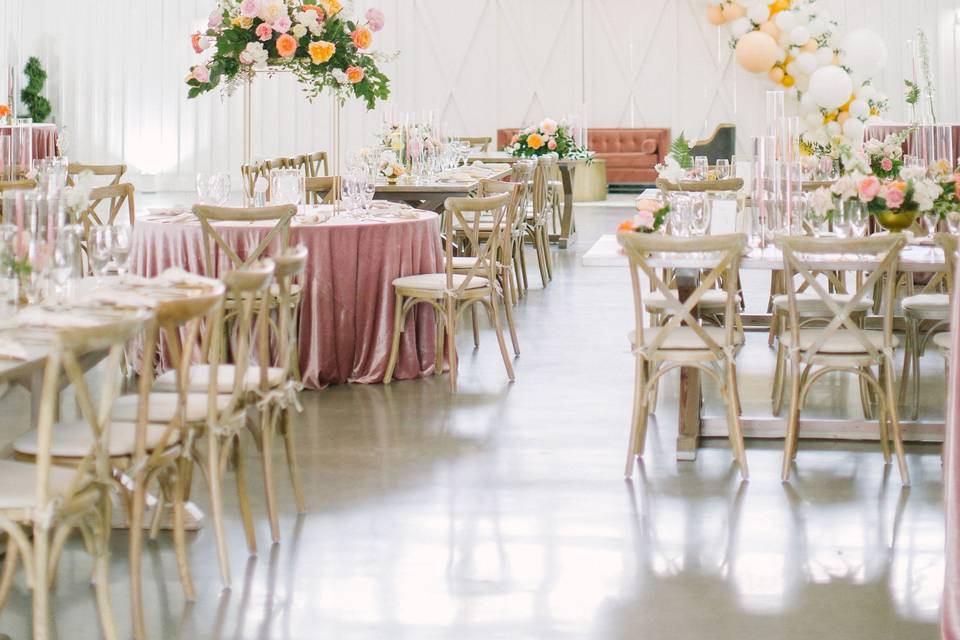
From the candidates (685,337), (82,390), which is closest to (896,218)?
(685,337)

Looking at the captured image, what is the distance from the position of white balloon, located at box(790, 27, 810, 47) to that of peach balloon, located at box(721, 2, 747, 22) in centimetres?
81

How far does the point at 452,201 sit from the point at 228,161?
12.5 metres

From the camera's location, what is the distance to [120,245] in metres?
4.09

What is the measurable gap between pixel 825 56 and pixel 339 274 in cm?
1071

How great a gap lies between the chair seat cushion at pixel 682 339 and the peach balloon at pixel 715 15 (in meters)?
12.1

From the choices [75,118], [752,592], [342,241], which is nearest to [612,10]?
[75,118]

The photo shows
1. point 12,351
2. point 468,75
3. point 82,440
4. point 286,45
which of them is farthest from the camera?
point 468,75

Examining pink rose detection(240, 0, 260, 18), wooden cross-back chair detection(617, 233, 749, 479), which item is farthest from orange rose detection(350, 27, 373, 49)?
wooden cross-back chair detection(617, 233, 749, 479)

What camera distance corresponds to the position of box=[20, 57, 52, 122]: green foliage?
15.8 meters

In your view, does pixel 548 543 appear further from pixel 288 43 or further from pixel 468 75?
pixel 468 75

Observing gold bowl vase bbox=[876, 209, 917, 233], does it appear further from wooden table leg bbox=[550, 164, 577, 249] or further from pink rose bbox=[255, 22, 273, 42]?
wooden table leg bbox=[550, 164, 577, 249]

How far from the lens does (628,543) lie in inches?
156

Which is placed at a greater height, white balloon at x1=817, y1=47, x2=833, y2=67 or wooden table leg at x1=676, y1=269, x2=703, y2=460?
white balloon at x1=817, y1=47, x2=833, y2=67

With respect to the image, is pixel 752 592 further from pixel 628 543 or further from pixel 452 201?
pixel 452 201
